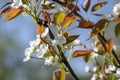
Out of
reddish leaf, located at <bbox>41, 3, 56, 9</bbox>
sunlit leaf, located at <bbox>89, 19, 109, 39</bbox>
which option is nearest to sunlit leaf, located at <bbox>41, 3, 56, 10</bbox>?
reddish leaf, located at <bbox>41, 3, 56, 9</bbox>

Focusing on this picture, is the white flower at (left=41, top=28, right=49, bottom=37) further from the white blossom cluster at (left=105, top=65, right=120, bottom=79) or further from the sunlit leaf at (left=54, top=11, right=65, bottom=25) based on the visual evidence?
the white blossom cluster at (left=105, top=65, right=120, bottom=79)

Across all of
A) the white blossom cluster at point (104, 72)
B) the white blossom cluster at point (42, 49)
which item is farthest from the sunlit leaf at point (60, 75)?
the white blossom cluster at point (104, 72)

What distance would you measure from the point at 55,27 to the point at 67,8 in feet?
0.21

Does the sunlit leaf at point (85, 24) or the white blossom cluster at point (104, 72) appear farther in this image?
the white blossom cluster at point (104, 72)

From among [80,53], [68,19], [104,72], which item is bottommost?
[104,72]

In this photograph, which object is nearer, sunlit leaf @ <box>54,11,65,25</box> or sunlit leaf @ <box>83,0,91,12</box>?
sunlit leaf @ <box>54,11,65,25</box>

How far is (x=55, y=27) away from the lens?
44.4 inches

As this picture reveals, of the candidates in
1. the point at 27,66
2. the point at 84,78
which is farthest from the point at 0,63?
the point at 84,78

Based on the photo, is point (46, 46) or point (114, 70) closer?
point (46, 46)

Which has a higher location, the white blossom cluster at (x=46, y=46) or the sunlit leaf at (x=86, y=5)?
the sunlit leaf at (x=86, y=5)

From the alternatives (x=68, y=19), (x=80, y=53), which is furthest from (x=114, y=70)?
(x=68, y=19)

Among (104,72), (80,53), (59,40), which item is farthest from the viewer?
(104,72)

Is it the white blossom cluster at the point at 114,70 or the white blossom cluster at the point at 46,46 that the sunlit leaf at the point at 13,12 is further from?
the white blossom cluster at the point at 114,70

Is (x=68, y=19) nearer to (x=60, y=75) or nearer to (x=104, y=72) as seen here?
(x=60, y=75)
